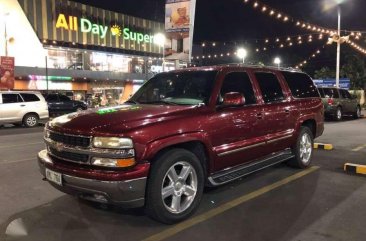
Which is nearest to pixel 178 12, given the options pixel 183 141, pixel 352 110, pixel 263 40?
pixel 263 40

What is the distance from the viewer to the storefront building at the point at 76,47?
3588cm

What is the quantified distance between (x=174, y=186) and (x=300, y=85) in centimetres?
410

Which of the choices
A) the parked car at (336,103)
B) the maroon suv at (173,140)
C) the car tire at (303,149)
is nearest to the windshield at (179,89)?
the maroon suv at (173,140)

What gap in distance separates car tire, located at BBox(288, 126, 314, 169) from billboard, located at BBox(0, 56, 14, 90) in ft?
71.6

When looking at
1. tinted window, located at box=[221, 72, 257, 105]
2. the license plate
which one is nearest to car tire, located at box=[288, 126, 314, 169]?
tinted window, located at box=[221, 72, 257, 105]

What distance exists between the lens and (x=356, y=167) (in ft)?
24.1

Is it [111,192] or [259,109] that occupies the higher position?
[259,109]

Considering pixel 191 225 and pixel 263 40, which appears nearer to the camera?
pixel 191 225

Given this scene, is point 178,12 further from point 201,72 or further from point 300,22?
point 201,72

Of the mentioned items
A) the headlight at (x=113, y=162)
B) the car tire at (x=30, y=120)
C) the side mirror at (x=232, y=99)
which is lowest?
the car tire at (x=30, y=120)

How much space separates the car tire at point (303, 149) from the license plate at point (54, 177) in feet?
14.4

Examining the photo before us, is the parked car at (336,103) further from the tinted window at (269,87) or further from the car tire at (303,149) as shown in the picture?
the tinted window at (269,87)

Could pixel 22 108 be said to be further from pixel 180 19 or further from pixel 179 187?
pixel 179 187

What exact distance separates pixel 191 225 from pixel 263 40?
3461cm
